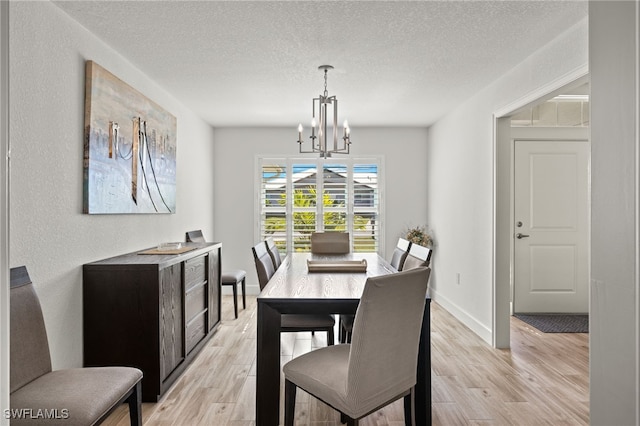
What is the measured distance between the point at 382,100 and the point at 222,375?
10.3ft

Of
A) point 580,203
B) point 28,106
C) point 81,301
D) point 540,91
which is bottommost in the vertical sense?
point 81,301

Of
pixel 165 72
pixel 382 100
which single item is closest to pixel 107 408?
pixel 165 72

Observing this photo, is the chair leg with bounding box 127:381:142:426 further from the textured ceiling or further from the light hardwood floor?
the textured ceiling

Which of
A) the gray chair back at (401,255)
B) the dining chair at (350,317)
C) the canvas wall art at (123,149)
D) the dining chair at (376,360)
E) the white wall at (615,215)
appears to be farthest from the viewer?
the gray chair back at (401,255)

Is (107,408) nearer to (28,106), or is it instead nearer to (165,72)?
(28,106)

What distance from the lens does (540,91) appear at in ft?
10.1

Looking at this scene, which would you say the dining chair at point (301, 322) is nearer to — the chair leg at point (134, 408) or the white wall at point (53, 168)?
the chair leg at point (134, 408)

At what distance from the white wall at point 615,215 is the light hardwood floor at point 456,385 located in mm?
1687

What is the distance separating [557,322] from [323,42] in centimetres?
378

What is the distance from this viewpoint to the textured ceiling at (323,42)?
8.08ft

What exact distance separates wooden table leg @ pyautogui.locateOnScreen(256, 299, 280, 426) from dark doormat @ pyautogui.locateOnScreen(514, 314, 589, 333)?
3.21 metres

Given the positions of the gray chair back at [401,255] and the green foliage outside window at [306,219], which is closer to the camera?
the gray chair back at [401,255]

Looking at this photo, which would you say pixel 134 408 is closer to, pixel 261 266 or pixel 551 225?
pixel 261 266

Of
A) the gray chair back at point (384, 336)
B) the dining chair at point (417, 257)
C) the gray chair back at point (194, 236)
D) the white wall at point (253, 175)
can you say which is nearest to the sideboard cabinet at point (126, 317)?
the gray chair back at point (384, 336)
